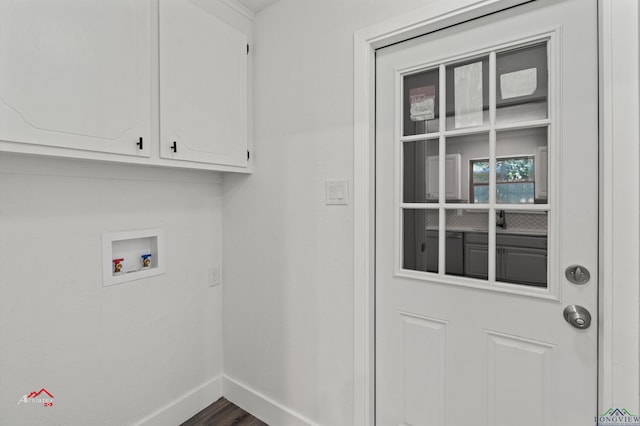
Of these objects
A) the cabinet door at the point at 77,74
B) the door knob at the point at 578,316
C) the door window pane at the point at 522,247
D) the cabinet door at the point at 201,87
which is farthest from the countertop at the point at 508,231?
the cabinet door at the point at 77,74

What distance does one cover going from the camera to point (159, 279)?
1708mm

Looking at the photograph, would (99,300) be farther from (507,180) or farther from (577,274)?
(577,274)

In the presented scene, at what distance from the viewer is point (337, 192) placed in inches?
59.3

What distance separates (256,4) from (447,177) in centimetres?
148

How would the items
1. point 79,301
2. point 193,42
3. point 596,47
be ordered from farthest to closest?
point 193,42 → point 79,301 → point 596,47

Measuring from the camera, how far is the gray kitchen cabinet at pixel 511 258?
1128mm

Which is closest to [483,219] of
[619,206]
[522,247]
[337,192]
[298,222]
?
[522,247]

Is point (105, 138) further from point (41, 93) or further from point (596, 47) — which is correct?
point (596, 47)

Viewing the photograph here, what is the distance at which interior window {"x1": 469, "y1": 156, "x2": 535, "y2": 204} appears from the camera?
3.73ft

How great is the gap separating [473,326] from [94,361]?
1762mm

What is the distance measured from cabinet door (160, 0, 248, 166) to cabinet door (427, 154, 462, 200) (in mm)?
1061

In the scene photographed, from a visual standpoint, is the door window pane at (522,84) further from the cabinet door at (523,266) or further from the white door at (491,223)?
the cabinet door at (523,266)

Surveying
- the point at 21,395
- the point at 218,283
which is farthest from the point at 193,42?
the point at 21,395

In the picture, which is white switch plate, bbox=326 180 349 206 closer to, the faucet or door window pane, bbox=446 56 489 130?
door window pane, bbox=446 56 489 130
